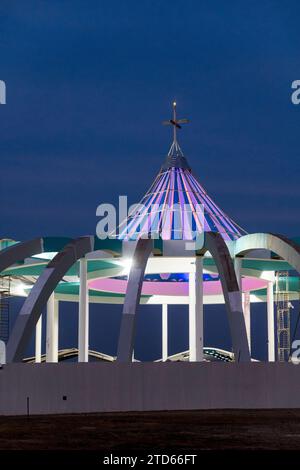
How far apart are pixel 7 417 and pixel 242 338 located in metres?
9.00

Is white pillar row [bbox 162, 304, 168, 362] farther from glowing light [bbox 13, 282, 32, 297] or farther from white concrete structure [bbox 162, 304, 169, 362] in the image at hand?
glowing light [bbox 13, 282, 32, 297]

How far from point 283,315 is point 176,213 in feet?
43.7

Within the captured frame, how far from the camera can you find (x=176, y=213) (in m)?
39.7

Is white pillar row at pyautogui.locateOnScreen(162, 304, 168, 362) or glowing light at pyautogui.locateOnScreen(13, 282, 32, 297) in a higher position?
glowing light at pyautogui.locateOnScreen(13, 282, 32, 297)

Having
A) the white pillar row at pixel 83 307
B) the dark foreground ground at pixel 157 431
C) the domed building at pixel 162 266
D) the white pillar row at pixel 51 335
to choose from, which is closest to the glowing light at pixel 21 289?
the domed building at pixel 162 266

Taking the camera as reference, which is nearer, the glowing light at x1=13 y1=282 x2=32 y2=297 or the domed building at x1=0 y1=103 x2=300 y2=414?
the domed building at x1=0 y1=103 x2=300 y2=414

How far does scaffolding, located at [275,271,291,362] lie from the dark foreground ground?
20678mm

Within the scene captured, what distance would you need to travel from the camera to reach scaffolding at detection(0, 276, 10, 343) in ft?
136

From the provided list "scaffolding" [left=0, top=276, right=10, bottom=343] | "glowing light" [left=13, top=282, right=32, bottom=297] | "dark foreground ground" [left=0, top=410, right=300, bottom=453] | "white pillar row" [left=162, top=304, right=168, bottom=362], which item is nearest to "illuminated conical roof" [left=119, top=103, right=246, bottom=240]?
"scaffolding" [left=0, top=276, right=10, bottom=343]

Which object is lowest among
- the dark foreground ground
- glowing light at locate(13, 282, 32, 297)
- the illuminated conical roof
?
the dark foreground ground

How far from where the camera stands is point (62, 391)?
2270 centimetres

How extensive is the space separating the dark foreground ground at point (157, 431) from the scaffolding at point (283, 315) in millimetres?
20678
